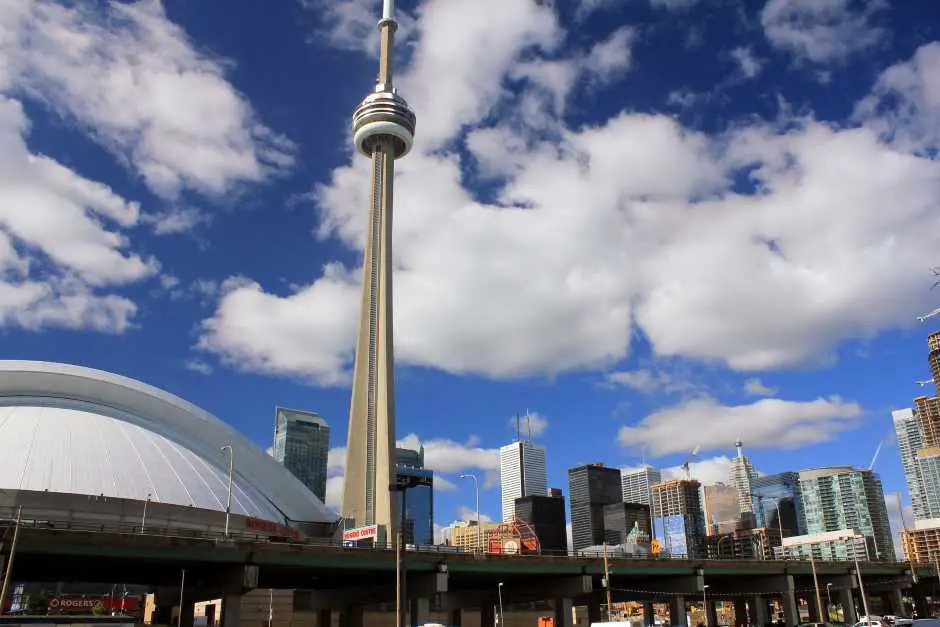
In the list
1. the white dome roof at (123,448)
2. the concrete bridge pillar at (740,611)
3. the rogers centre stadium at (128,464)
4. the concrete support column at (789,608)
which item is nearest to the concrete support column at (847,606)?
the concrete support column at (789,608)

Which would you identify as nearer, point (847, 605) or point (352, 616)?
point (352, 616)

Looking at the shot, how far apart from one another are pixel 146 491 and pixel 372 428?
64839 mm

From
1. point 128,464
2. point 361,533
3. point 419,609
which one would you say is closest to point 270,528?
point 361,533

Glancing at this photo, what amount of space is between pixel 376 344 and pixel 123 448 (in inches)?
2570

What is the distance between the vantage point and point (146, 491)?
68.7 meters

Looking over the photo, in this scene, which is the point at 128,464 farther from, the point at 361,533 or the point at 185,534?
the point at 361,533

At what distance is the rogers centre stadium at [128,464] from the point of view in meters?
63.8

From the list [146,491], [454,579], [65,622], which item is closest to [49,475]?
[146,491]

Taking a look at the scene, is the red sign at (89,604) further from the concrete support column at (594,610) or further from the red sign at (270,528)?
the concrete support column at (594,610)

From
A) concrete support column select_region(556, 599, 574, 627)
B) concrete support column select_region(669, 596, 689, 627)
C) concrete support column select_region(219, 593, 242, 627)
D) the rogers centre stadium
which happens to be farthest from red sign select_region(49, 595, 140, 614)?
concrete support column select_region(669, 596, 689, 627)

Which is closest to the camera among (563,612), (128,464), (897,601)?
(128,464)

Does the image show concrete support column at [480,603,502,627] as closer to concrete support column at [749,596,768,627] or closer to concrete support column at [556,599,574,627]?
concrete support column at [556,599,574,627]

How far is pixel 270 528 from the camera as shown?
77.1 m

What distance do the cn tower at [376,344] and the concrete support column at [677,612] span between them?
44848mm
